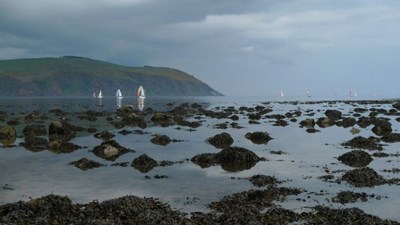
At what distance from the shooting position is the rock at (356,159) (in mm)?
24109

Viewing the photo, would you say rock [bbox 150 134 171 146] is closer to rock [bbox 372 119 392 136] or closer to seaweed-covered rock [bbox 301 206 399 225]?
seaweed-covered rock [bbox 301 206 399 225]

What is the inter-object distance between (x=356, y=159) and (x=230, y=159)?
7808 mm

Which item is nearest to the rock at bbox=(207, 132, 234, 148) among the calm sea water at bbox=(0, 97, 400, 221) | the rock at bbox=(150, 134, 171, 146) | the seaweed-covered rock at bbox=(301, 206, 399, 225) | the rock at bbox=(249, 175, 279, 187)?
the calm sea water at bbox=(0, 97, 400, 221)

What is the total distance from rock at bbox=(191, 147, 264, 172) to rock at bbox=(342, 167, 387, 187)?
19.8 feet

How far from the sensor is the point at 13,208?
1373 centimetres

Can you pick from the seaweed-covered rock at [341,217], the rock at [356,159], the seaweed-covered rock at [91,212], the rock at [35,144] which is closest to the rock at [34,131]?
the rock at [35,144]

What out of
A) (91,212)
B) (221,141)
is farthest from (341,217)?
(221,141)

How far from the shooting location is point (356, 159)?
2480 centimetres

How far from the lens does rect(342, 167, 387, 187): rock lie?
18531 mm

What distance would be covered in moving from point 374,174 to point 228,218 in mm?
9889

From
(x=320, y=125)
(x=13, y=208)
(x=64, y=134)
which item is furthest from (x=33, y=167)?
(x=320, y=125)

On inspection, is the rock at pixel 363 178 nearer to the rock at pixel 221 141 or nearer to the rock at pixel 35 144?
the rock at pixel 221 141

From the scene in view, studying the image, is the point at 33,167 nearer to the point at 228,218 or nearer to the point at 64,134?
the point at 228,218

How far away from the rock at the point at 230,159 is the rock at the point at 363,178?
6032mm
